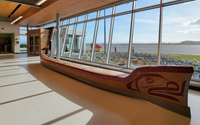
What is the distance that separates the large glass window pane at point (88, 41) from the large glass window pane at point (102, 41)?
73 cm

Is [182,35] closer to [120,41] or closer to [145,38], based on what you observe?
[145,38]

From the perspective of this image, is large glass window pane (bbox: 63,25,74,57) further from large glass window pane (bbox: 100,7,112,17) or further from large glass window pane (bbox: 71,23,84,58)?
large glass window pane (bbox: 100,7,112,17)

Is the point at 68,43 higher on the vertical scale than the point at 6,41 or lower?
lower

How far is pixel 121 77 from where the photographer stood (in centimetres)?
330

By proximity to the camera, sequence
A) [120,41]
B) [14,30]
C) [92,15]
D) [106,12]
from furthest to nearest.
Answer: [14,30]
[92,15]
[106,12]
[120,41]

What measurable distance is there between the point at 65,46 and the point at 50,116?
9.83 meters

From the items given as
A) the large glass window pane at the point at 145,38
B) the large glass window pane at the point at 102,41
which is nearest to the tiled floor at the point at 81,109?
the large glass window pane at the point at 145,38

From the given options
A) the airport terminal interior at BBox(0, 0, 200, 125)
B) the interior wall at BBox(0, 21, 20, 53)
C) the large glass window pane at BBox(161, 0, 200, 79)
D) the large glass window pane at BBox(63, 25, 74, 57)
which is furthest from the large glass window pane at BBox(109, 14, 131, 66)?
the interior wall at BBox(0, 21, 20, 53)

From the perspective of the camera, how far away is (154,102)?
2740mm

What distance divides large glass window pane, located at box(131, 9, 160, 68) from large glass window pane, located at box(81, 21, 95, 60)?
11.2ft

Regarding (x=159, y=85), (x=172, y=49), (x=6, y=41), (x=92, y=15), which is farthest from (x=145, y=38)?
(x=6, y=41)

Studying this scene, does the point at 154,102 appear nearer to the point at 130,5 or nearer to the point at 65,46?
the point at 130,5

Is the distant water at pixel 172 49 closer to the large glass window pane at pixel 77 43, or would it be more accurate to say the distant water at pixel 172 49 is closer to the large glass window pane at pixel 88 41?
the large glass window pane at pixel 88 41

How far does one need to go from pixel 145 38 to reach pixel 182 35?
1433 millimetres
